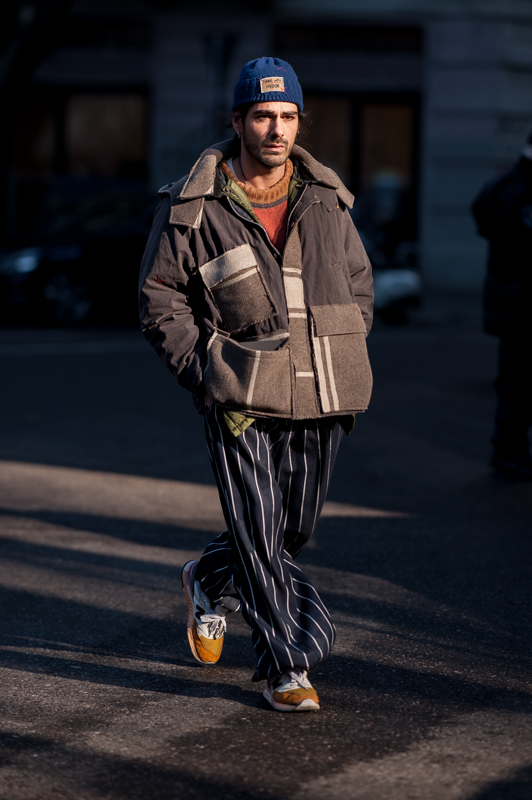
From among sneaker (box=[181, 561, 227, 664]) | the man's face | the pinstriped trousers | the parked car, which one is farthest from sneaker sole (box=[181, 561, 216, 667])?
the parked car

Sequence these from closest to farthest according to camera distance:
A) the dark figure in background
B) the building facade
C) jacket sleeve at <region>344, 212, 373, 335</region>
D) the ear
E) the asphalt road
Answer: the asphalt road, the ear, jacket sleeve at <region>344, 212, 373, 335</region>, the dark figure in background, the building facade

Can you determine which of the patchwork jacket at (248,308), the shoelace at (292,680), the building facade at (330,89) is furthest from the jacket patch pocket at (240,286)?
the building facade at (330,89)

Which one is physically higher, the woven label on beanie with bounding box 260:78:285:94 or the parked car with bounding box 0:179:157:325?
the woven label on beanie with bounding box 260:78:285:94

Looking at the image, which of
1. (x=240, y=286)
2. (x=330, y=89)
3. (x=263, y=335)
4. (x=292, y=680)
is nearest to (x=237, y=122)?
(x=240, y=286)

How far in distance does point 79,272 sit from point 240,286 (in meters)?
11.8

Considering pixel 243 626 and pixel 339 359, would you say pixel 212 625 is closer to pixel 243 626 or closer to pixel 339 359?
pixel 243 626

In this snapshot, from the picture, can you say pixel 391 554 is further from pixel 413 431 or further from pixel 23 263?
pixel 23 263

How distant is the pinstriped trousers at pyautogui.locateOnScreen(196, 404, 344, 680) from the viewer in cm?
366

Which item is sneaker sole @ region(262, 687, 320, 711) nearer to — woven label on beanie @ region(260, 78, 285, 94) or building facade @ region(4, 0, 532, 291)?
woven label on beanie @ region(260, 78, 285, 94)

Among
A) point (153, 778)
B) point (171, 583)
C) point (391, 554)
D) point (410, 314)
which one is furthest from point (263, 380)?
point (410, 314)

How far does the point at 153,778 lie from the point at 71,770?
0.22 m

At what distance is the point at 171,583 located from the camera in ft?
17.0

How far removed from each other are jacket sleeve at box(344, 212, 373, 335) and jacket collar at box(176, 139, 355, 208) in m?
0.09

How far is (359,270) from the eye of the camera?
3.96 metres
